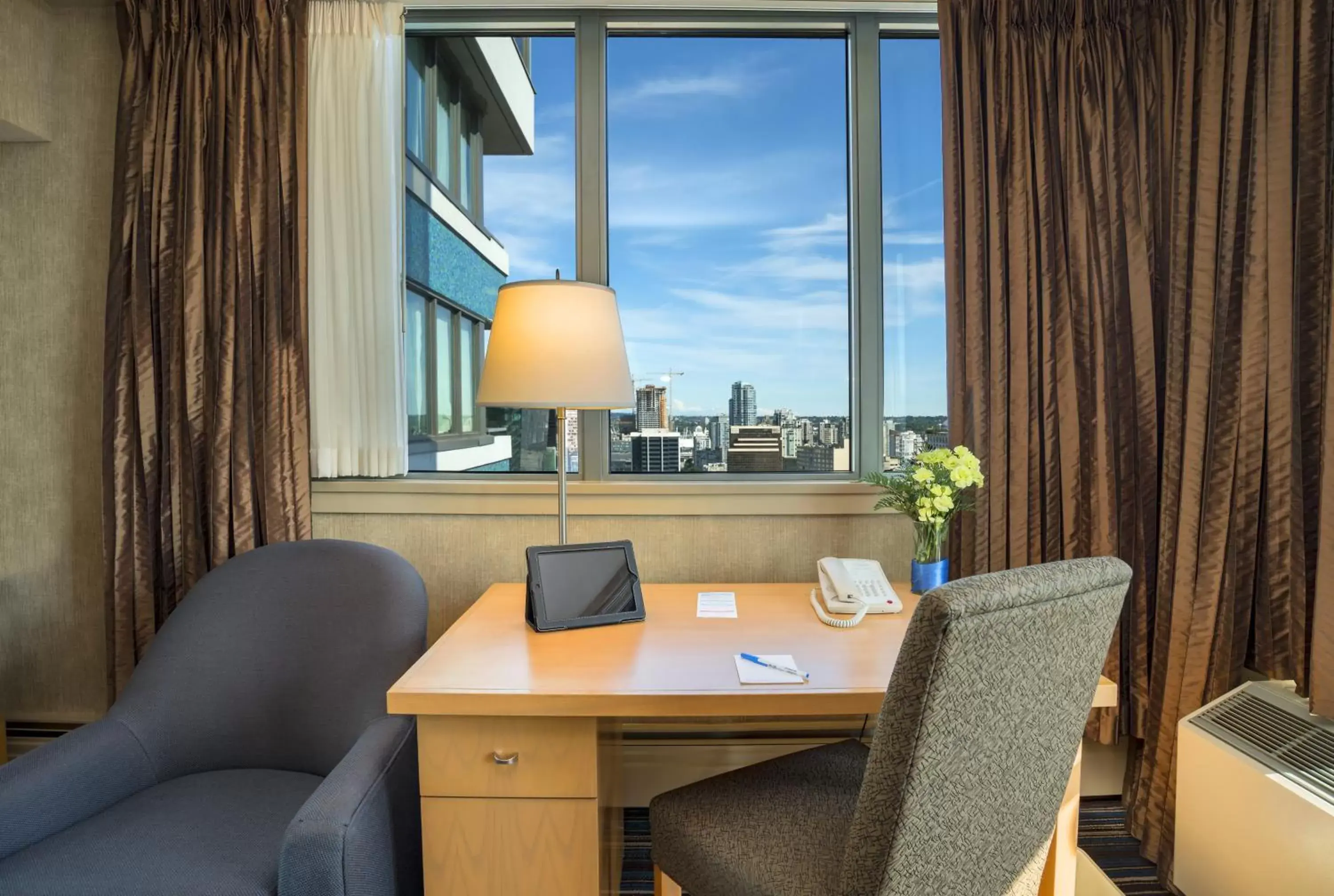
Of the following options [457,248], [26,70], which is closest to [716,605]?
[457,248]

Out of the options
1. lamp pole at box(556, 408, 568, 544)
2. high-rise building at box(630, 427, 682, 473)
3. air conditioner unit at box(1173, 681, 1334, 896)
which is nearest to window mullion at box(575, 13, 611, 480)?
high-rise building at box(630, 427, 682, 473)

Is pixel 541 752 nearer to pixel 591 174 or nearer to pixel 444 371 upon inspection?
pixel 444 371

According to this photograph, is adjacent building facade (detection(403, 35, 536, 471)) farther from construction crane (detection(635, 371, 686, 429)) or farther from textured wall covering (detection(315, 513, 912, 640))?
construction crane (detection(635, 371, 686, 429))

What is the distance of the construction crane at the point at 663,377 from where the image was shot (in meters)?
2.35

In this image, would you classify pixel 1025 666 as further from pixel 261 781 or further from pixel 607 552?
pixel 261 781

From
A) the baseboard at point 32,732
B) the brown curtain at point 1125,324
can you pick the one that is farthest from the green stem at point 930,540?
the baseboard at point 32,732

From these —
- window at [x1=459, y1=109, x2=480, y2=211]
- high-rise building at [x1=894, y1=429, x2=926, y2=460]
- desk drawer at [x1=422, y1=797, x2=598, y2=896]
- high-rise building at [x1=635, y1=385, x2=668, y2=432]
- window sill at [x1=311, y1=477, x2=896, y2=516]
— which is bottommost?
desk drawer at [x1=422, y1=797, x2=598, y2=896]

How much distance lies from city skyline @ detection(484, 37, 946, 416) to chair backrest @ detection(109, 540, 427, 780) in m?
1.10

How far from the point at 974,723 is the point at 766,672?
0.48 m

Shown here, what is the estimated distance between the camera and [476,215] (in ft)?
7.75

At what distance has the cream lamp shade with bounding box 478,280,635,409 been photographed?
1681mm

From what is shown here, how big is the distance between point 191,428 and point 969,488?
86.6 inches

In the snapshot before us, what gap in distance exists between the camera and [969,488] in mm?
2113

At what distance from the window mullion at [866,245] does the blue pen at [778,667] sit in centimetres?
101
